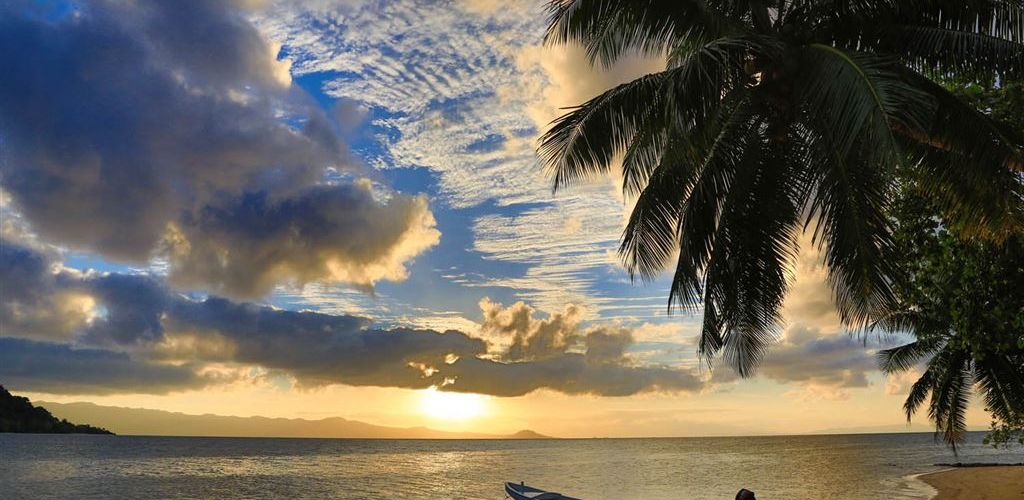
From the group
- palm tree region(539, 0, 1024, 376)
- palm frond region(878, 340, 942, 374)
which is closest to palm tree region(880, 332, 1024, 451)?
palm frond region(878, 340, 942, 374)

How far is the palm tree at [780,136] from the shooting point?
9.41 metres

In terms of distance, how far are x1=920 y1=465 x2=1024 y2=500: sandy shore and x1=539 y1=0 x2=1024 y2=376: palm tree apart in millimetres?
25552

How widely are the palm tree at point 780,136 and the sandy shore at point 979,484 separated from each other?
25552 mm

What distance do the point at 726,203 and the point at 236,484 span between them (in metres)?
55.1

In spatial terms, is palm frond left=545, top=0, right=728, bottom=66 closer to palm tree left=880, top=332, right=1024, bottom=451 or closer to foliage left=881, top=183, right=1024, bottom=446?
foliage left=881, top=183, right=1024, bottom=446

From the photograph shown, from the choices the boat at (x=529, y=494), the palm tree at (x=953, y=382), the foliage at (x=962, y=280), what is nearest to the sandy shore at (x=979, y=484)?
the palm tree at (x=953, y=382)

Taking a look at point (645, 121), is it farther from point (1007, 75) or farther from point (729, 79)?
point (1007, 75)

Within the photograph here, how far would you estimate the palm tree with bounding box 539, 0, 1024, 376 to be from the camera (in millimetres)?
9414

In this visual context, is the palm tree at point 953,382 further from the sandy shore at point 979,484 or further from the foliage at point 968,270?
the foliage at point 968,270

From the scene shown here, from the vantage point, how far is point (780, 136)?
11492 millimetres

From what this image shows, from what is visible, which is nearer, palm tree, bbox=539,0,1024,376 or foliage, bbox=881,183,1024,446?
palm tree, bbox=539,0,1024,376

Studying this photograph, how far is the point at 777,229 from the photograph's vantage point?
41.0 ft

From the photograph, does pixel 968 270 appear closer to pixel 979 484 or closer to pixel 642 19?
pixel 642 19

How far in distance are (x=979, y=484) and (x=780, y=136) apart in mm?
36018
